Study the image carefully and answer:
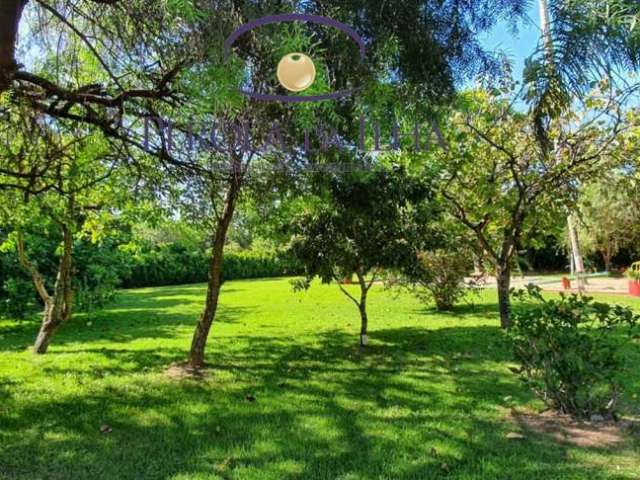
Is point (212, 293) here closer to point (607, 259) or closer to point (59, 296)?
point (59, 296)

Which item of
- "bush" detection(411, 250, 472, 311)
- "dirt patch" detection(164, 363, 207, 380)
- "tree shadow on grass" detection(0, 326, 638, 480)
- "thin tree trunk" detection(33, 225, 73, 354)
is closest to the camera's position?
"tree shadow on grass" detection(0, 326, 638, 480)

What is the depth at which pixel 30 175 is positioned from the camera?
15.3 feet

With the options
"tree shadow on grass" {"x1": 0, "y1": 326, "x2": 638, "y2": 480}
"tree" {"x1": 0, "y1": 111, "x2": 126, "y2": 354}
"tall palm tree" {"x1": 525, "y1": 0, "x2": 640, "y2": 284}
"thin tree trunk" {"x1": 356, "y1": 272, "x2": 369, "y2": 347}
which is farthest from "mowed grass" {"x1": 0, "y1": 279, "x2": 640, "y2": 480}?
"tall palm tree" {"x1": 525, "y1": 0, "x2": 640, "y2": 284}

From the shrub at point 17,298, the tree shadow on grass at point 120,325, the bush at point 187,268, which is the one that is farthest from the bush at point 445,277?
the bush at point 187,268

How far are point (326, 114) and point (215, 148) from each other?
1.36 meters

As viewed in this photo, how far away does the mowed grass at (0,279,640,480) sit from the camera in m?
3.47

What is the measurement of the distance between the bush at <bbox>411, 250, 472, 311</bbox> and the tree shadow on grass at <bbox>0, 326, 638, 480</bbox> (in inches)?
161

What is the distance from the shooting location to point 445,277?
11.9 m

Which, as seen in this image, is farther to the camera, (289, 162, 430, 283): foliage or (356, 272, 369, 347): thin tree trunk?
(356, 272, 369, 347): thin tree trunk

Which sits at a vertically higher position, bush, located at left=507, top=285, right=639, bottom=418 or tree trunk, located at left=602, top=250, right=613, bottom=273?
tree trunk, located at left=602, top=250, right=613, bottom=273

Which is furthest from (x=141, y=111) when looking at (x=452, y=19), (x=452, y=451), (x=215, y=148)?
(x=452, y=451)

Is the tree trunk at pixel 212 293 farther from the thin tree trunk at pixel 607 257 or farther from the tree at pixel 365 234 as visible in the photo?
the thin tree trunk at pixel 607 257

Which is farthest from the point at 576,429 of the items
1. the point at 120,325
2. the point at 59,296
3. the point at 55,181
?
the point at 120,325

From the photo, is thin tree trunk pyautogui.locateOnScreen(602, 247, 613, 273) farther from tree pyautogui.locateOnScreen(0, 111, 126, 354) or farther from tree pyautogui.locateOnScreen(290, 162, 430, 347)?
tree pyautogui.locateOnScreen(0, 111, 126, 354)
